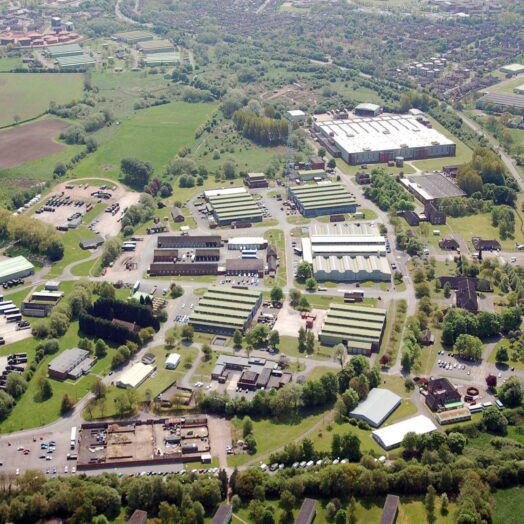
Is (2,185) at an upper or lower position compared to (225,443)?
lower

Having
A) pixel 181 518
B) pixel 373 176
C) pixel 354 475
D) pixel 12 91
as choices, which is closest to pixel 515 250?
pixel 373 176

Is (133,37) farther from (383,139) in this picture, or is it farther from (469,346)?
(469,346)

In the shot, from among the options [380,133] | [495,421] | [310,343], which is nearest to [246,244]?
[310,343]

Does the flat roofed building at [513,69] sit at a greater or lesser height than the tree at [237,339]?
lesser

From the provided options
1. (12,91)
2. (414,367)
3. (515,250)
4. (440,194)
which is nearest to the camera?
(414,367)

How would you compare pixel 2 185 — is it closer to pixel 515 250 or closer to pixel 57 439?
pixel 57 439

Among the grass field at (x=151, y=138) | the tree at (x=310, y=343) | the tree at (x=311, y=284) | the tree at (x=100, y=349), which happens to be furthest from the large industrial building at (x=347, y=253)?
the grass field at (x=151, y=138)

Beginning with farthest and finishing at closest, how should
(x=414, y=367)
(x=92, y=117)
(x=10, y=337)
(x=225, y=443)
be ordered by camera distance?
1. (x=92, y=117)
2. (x=10, y=337)
3. (x=414, y=367)
4. (x=225, y=443)

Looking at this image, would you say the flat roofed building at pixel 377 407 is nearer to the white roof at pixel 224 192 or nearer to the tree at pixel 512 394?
the tree at pixel 512 394
